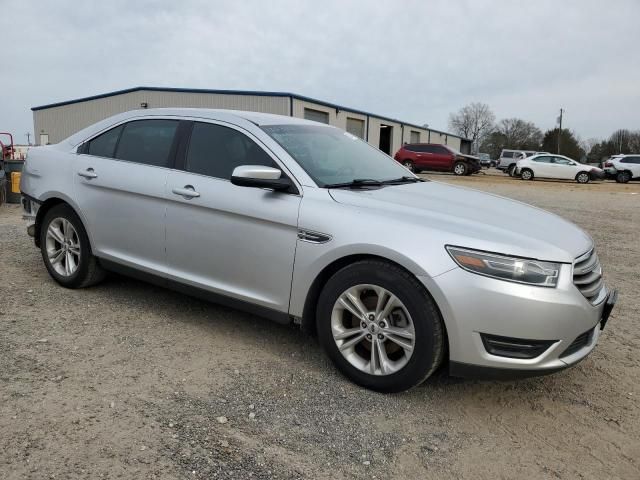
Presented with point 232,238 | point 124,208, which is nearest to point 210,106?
point 124,208

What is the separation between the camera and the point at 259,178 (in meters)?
3.18

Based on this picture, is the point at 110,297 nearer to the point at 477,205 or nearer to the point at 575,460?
the point at 477,205

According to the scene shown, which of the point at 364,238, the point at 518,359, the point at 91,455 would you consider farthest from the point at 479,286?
the point at 91,455

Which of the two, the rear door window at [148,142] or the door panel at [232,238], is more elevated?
the rear door window at [148,142]

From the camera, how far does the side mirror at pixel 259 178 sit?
316 centimetres

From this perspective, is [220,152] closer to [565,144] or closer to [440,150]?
[440,150]

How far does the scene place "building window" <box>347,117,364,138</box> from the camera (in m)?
35.4

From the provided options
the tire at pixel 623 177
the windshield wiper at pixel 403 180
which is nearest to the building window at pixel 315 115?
the tire at pixel 623 177

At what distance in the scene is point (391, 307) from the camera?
2891 millimetres

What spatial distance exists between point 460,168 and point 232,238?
27.0m

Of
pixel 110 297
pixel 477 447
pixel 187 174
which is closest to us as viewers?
pixel 477 447

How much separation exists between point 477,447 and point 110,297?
10.8ft

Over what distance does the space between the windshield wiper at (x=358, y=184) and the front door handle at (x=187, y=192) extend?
3.18 ft

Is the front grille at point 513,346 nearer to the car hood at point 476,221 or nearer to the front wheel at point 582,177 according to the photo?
the car hood at point 476,221
